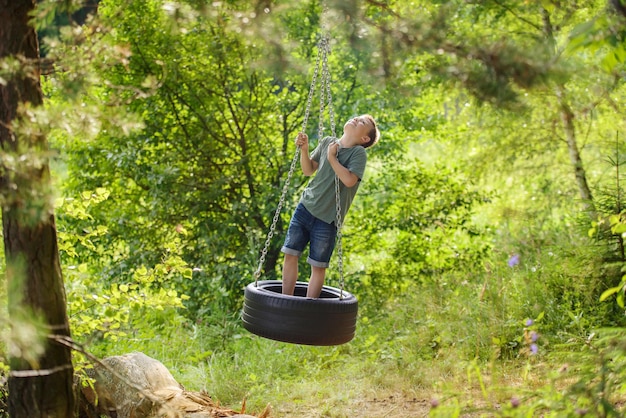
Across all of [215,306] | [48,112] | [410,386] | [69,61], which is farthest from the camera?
[215,306]

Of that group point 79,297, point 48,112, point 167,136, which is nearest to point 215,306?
point 167,136

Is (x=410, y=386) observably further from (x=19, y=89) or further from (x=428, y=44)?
(x=19, y=89)

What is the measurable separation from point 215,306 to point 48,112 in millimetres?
3973

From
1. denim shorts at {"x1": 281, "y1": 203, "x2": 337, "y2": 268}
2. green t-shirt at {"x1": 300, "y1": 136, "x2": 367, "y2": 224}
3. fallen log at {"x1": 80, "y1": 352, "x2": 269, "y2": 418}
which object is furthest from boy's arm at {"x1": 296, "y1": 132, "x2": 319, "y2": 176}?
fallen log at {"x1": 80, "y1": 352, "x2": 269, "y2": 418}

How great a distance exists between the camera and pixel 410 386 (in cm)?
468

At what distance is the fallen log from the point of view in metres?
3.74

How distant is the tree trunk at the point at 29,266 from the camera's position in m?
2.50

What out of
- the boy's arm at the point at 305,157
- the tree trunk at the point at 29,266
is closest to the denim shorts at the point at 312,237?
the boy's arm at the point at 305,157

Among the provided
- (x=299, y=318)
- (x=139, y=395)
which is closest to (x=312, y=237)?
(x=299, y=318)

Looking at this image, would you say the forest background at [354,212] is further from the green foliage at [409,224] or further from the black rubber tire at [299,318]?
the black rubber tire at [299,318]

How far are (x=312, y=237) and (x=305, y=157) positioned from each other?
473mm

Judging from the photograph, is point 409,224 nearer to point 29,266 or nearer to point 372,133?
point 372,133

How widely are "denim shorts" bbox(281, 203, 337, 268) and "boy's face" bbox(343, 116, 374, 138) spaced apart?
0.52 metres

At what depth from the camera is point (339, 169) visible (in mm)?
3891
